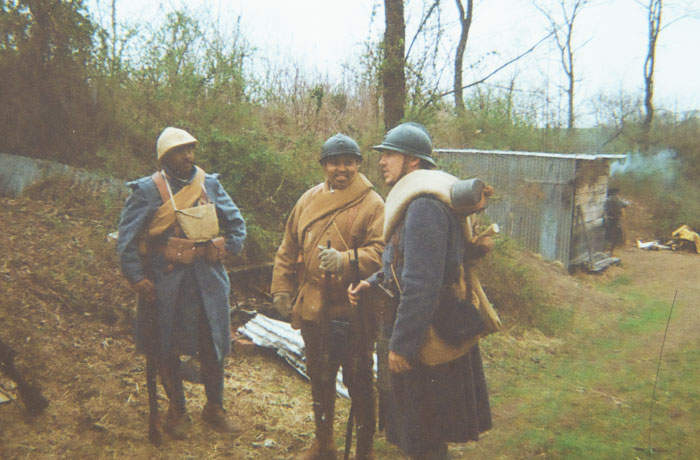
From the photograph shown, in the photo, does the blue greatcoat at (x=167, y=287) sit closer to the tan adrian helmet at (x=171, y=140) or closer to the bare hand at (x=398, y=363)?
the tan adrian helmet at (x=171, y=140)

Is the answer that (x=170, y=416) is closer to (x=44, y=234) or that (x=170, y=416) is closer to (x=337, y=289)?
(x=337, y=289)

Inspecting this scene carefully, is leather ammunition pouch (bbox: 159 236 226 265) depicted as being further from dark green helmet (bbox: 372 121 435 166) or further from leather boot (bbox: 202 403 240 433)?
dark green helmet (bbox: 372 121 435 166)

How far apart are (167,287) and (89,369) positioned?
146cm

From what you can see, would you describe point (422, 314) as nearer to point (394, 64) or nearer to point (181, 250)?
point (181, 250)

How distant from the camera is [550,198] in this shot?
1306 cm

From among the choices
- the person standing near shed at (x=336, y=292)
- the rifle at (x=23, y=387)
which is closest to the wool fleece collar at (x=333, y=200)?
the person standing near shed at (x=336, y=292)

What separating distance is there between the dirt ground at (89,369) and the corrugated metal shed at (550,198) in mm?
8556

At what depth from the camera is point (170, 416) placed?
398 cm

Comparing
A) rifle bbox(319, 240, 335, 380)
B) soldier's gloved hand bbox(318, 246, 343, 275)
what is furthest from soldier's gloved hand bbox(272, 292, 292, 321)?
soldier's gloved hand bbox(318, 246, 343, 275)

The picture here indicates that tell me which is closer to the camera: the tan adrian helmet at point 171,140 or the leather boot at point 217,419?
the tan adrian helmet at point 171,140

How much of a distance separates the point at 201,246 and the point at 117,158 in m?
4.78

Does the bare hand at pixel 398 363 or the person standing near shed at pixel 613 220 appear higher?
the bare hand at pixel 398 363

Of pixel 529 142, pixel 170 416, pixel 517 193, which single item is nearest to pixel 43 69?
pixel 170 416

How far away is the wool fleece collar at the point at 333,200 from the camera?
3.72 m
